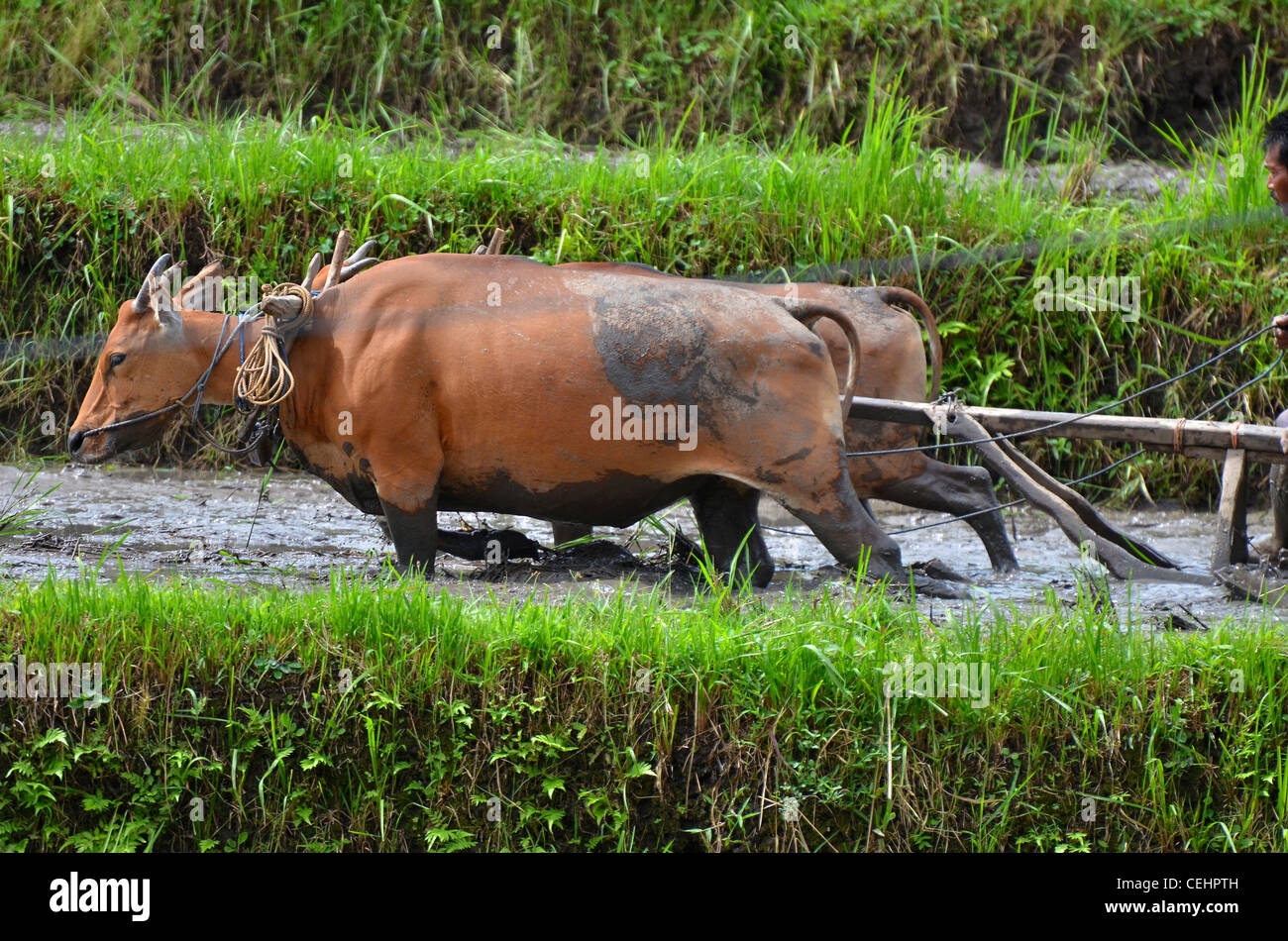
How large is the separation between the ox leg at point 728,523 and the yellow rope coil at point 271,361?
5.07ft

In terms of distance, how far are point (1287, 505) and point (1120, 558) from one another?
0.90 meters

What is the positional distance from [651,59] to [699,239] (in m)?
2.99

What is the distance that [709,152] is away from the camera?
8539 millimetres

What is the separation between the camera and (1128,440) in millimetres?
5746

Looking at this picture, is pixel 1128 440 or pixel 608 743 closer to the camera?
pixel 608 743

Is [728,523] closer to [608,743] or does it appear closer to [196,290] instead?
[608,743]

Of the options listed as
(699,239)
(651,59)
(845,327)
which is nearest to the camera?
(845,327)

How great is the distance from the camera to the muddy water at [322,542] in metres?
5.54

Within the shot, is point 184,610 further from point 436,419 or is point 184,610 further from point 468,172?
point 468,172

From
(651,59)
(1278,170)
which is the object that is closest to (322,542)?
(1278,170)

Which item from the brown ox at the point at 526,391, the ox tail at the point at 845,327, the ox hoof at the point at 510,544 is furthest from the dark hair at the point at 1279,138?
the ox hoof at the point at 510,544

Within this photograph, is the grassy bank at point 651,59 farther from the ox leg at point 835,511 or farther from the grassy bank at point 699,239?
the ox leg at point 835,511

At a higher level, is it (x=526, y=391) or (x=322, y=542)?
(x=526, y=391)
